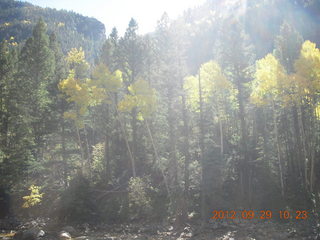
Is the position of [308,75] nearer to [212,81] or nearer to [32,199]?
[212,81]

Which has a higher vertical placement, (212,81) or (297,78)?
(212,81)

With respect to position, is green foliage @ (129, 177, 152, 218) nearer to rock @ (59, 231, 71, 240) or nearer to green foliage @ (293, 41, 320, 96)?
rock @ (59, 231, 71, 240)

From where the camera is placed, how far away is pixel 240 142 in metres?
23.8

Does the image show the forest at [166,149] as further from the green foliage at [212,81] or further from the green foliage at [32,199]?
the green foliage at [32,199]

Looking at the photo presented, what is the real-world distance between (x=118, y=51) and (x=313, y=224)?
21.0 metres

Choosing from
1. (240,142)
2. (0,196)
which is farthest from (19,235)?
(240,142)

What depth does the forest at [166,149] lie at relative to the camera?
1894 centimetres

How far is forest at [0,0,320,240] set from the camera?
62.1 feet

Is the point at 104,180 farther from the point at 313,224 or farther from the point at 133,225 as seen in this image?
the point at 313,224
